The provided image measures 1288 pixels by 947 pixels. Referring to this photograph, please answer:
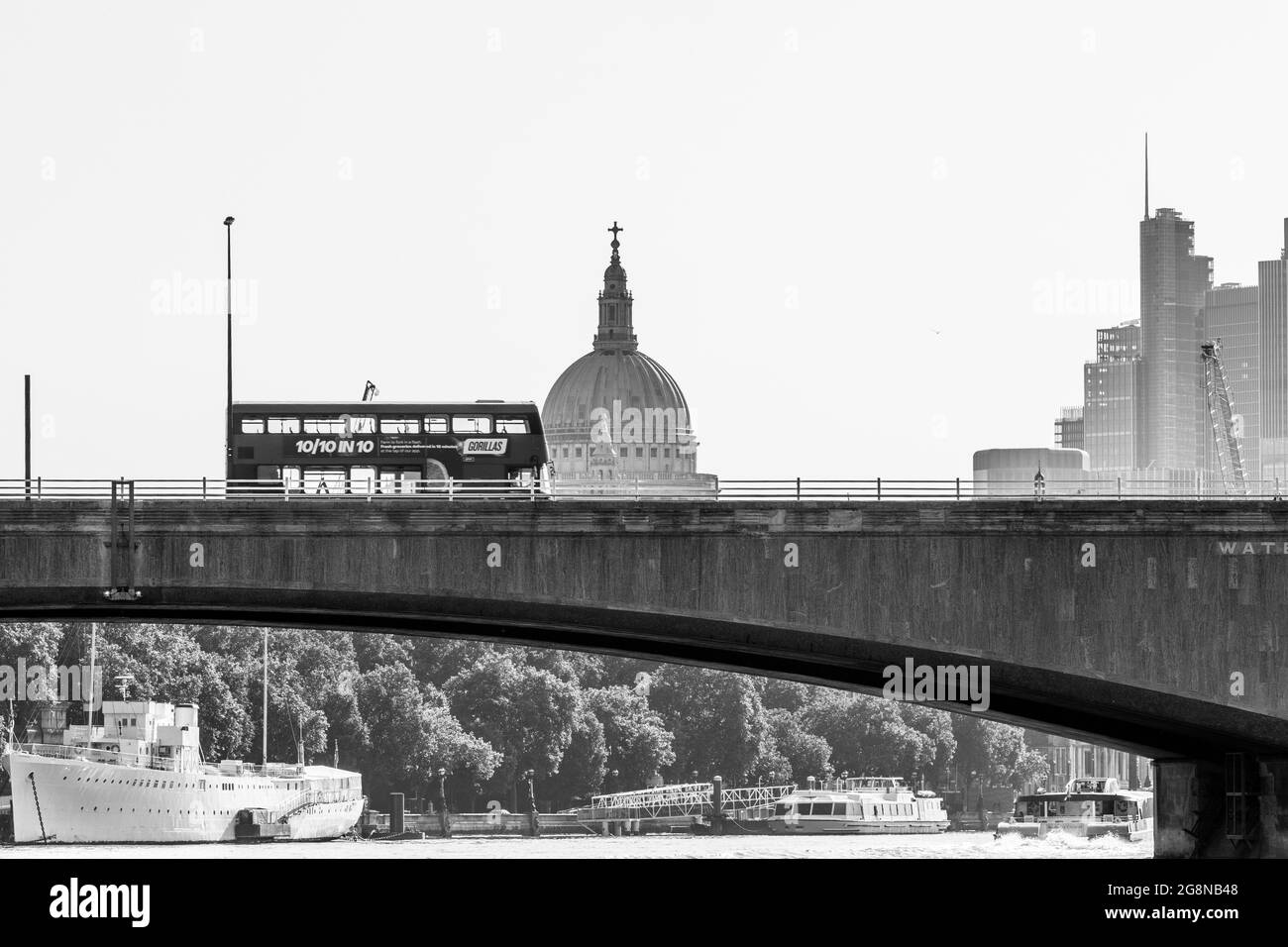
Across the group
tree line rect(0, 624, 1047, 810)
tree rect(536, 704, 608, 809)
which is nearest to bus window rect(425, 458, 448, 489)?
tree line rect(0, 624, 1047, 810)

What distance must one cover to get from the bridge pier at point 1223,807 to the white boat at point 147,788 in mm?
76439

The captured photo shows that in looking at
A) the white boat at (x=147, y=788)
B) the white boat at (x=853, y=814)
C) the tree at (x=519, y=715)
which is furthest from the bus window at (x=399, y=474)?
the tree at (x=519, y=715)

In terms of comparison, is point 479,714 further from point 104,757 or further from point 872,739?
point 104,757

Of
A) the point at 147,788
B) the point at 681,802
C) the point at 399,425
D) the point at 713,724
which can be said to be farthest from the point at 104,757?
the point at 399,425

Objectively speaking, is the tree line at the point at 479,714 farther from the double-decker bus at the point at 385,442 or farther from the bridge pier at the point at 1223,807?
the bridge pier at the point at 1223,807

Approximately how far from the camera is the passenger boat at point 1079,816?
456 ft

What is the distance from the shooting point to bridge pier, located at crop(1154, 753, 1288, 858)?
71250 mm

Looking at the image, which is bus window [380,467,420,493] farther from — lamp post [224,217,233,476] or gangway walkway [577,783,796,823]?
gangway walkway [577,783,796,823]

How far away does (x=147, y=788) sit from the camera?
5536 inches

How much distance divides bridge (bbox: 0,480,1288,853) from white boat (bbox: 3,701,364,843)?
2796 inches

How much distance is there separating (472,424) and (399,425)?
8.31 ft
